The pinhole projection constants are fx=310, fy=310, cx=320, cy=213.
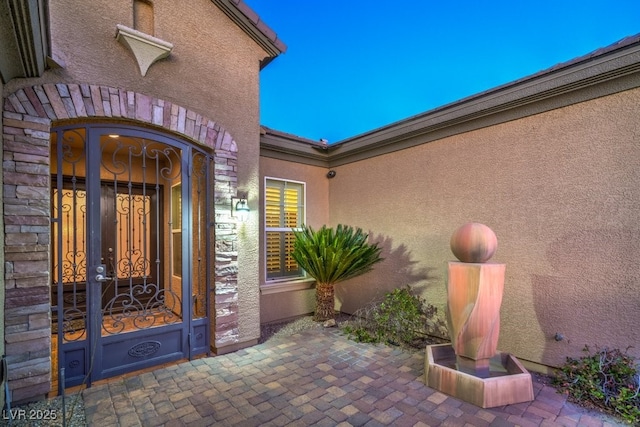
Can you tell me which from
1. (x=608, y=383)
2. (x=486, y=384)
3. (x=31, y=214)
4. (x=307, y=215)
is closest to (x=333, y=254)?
(x=307, y=215)

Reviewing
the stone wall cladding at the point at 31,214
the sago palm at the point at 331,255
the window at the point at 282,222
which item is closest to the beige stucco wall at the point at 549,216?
the sago palm at the point at 331,255

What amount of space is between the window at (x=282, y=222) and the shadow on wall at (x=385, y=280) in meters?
1.17

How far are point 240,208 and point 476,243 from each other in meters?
3.25

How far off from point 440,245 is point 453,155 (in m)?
1.53

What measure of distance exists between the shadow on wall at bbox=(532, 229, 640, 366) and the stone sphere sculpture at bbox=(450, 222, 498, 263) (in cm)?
120

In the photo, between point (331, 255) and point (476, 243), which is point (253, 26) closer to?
point (331, 255)

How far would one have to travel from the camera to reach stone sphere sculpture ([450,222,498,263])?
352 cm

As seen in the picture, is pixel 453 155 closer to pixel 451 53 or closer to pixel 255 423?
pixel 255 423

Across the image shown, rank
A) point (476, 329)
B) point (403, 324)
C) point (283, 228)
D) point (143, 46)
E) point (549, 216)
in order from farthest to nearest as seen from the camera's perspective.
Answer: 1. point (283, 228)
2. point (403, 324)
3. point (549, 216)
4. point (143, 46)
5. point (476, 329)

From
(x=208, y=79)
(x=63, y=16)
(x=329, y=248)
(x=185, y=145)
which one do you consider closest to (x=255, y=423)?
(x=329, y=248)

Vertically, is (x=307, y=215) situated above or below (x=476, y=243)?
above

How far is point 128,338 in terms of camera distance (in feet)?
13.1

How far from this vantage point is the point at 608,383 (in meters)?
3.36
